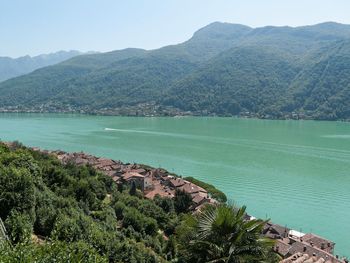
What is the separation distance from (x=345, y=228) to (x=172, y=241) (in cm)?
1480

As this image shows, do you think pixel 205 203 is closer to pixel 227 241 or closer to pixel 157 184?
pixel 227 241

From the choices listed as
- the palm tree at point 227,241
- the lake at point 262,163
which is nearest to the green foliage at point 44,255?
the palm tree at point 227,241

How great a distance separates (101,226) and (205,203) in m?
4.41

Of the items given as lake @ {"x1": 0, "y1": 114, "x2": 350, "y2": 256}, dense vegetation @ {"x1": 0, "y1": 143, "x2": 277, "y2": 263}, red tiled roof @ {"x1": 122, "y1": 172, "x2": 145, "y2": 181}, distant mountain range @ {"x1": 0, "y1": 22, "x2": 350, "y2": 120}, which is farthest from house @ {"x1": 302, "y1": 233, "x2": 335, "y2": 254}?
distant mountain range @ {"x1": 0, "y1": 22, "x2": 350, "y2": 120}

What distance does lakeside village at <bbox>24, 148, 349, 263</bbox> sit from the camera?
59.7ft

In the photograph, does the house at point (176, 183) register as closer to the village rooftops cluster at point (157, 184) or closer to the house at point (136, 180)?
the village rooftops cluster at point (157, 184)

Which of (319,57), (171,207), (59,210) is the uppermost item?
(319,57)

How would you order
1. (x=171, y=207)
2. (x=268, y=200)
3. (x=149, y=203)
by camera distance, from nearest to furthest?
(x=149, y=203)
(x=171, y=207)
(x=268, y=200)

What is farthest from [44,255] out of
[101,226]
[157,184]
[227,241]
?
[157,184]

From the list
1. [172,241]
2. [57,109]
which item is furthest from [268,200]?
A: [57,109]

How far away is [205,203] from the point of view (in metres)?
12.9

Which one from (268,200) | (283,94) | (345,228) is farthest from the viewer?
(283,94)

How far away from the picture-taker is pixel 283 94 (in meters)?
147

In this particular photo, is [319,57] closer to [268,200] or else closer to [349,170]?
[349,170]
